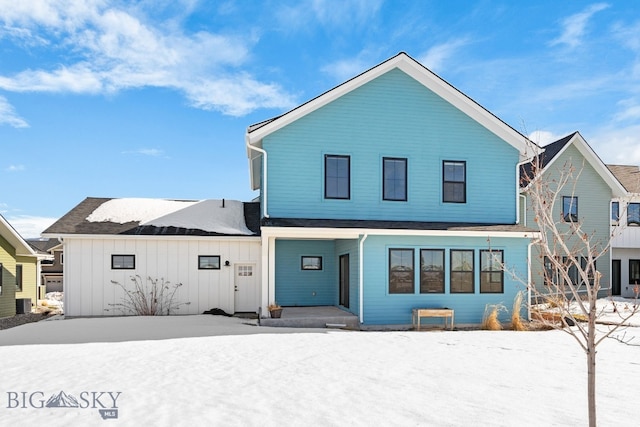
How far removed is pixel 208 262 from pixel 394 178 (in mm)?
7303

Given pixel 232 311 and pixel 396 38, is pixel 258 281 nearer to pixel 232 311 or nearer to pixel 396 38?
pixel 232 311

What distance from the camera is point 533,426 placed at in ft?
17.6

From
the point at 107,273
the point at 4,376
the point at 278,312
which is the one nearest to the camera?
the point at 4,376

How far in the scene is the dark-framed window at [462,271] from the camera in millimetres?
14445

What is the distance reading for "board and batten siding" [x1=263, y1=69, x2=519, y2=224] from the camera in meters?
14.6

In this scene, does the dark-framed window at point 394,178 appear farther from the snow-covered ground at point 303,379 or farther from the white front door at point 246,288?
the white front door at point 246,288

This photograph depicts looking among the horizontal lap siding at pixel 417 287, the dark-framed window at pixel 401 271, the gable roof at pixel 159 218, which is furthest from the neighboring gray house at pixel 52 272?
Result: the dark-framed window at pixel 401 271

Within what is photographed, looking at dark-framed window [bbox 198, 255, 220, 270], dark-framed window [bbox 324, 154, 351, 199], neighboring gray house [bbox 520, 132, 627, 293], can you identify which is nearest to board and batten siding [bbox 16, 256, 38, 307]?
dark-framed window [bbox 198, 255, 220, 270]

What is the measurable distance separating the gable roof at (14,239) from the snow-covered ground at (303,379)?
27.4ft

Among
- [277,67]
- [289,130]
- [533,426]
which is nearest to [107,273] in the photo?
[289,130]

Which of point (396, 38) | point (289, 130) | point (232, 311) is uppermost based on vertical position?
point (396, 38)

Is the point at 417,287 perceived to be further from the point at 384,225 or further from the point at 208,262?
the point at 208,262

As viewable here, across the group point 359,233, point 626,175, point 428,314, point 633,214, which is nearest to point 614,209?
point 633,214

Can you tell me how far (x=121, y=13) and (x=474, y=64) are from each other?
1169cm
